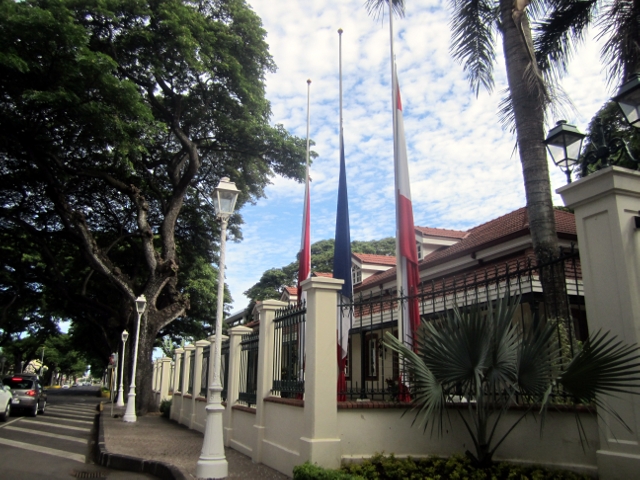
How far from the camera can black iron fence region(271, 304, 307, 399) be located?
318 inches

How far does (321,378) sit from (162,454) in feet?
15.3

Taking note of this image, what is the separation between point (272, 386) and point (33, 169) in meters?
16.3

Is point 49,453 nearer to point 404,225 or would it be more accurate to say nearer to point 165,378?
point 404,225

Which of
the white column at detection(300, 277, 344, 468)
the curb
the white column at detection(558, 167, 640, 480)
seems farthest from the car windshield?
the white column at detection(558, 167, 640, 480)

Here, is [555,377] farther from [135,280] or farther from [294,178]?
[135,280]

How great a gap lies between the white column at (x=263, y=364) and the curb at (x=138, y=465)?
4.78 feet

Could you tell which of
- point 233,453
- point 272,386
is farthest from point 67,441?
point 272,386

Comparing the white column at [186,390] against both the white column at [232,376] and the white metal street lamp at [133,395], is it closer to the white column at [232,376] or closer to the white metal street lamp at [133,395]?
the white metal street lamp at [133,395]

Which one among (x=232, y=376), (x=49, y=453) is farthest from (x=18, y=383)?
(x=232, y=376)

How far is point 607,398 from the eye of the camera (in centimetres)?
495

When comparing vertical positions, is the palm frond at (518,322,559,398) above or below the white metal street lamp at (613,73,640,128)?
below

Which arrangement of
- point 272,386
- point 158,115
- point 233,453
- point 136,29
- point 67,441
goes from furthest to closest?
point 158,115
point 136,29
point 67,441
point 233,453
point 272,386

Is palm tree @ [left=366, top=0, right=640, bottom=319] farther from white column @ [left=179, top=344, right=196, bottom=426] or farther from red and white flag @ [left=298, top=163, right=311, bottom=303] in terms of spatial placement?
white column @ [left=179, top=344, right=196, bottom=426]

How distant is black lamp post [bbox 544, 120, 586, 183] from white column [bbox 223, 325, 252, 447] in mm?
7210
